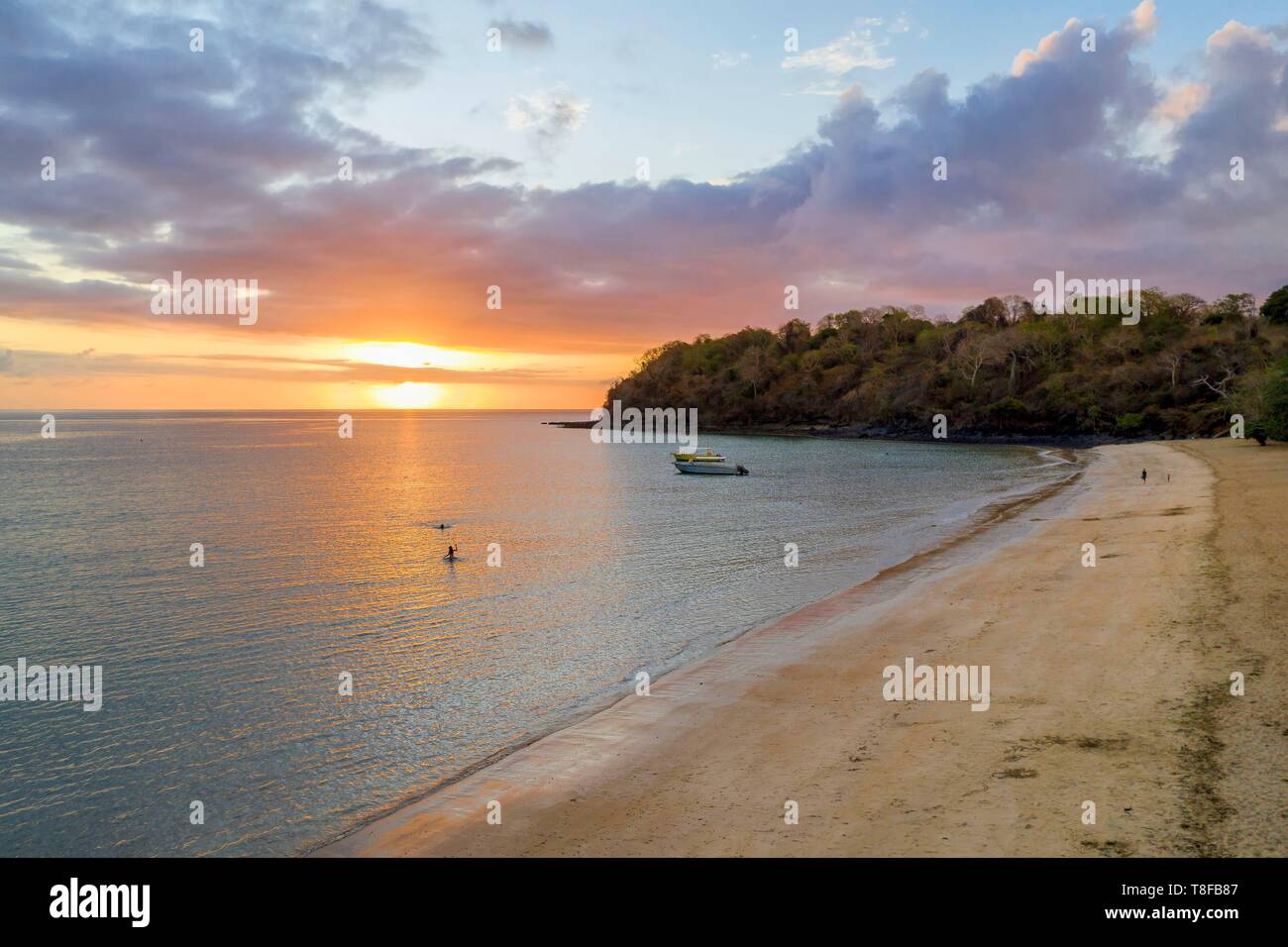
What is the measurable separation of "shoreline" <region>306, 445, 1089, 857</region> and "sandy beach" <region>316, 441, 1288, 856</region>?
18 cm

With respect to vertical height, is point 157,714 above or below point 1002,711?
below

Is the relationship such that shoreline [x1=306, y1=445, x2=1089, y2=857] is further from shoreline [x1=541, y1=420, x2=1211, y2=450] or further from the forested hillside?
shoreline [x1=541, y1=420, x2=1211, y2=450]

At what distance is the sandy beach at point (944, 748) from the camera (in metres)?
8.20

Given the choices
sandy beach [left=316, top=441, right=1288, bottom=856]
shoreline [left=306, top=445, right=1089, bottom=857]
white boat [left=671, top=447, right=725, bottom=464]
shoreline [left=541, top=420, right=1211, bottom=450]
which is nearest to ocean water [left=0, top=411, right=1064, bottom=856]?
shoreline [left=306, top=445, right=1089, bottom=857]

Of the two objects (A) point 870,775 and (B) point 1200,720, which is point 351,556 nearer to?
(A) point 870,775

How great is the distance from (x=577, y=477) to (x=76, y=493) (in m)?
43.4

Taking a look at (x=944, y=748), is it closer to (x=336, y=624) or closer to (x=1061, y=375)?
(x=336, y=624)

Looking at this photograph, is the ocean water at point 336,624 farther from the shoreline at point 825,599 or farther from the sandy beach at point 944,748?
the sandy beach at point 944,748

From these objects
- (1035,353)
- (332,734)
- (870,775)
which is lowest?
(332,734)

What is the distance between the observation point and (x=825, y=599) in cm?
2373

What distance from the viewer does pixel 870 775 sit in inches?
392

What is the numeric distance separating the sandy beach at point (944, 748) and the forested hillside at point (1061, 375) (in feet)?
212

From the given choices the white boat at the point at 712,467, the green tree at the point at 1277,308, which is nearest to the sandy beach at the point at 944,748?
the white boat at the point at 712,467
